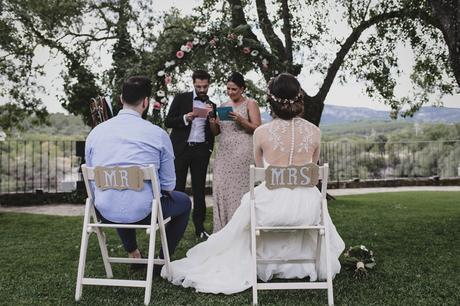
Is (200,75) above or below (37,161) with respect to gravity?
above

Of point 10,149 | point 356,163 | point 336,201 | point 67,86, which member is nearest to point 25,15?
point 67,86

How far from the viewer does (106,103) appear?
464 cm

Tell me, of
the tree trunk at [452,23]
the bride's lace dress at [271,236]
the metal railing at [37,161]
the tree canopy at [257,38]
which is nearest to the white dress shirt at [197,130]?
the bride's lace dress at [271,236]

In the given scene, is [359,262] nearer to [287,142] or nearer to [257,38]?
[287,142]

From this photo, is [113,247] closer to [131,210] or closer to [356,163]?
[131,210]

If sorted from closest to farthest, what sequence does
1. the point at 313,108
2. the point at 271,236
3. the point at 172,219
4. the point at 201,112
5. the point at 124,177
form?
1. the point at 124,177
2. the point at 271,236
3. the point at 172,219
4. the point at 201,112
5. the point at 313,108

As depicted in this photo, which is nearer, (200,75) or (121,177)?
(121,177)

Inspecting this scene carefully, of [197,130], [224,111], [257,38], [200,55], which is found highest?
[257,38]

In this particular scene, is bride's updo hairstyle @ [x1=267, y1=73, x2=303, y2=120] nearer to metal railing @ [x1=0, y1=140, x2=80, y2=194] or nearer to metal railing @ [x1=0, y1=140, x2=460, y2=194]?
metal railing @ [x1=0, y1=140, x2=80, y2=194]

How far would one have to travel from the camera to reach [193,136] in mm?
5977

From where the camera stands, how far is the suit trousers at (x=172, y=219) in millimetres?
4102

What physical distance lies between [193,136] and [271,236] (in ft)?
7.20

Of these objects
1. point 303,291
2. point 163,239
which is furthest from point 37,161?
point 303,291

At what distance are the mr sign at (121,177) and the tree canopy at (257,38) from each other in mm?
6321
